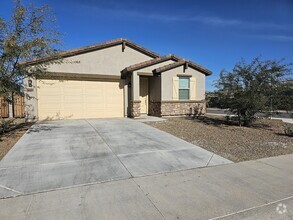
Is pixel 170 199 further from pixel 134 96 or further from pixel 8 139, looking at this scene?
pixel 134 96

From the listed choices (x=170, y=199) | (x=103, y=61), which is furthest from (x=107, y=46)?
(x=170, y=199)

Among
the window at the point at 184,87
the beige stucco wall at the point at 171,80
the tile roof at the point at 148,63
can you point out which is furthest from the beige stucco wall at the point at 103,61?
the window at the point at 184,87

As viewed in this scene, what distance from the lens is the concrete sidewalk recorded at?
289 cm

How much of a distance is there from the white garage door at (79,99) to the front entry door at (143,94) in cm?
162

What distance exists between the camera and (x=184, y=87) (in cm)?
1362

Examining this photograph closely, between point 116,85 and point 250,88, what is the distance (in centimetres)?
782

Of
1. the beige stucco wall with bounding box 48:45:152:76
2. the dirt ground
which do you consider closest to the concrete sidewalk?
the dirt ground

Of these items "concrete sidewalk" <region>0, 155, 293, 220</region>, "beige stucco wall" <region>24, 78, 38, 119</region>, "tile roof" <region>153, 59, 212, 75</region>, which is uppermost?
"tile roof" <region>153, 59, 212, 75</region>

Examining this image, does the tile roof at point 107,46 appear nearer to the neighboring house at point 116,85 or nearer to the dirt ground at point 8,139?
the neighboring house at point 116,85

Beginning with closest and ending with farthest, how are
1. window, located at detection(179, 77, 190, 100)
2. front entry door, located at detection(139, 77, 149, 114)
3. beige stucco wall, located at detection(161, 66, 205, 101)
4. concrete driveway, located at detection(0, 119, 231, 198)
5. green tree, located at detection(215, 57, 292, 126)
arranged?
concrete driveway, located at detection(0, 119, 231, 198) < green tree, located at detection(215, 57, 292, 126) < beige stucco wall, located at detection(161, 66, 205, 101) < window, located at detection(179, 77, 190, 100) < front entry door, located at detection(139, 77, 149, 114)

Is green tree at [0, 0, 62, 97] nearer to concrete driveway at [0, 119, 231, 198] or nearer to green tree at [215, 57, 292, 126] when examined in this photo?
concrete driveway at [0, 119, 231, 198]

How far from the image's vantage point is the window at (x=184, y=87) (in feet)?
44.2

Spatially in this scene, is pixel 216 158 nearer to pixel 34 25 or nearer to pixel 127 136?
pixel 127 136

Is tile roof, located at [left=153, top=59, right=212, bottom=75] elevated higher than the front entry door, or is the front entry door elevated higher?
tile roof, located at [left=153, top=59, right=212, bottom=75]
